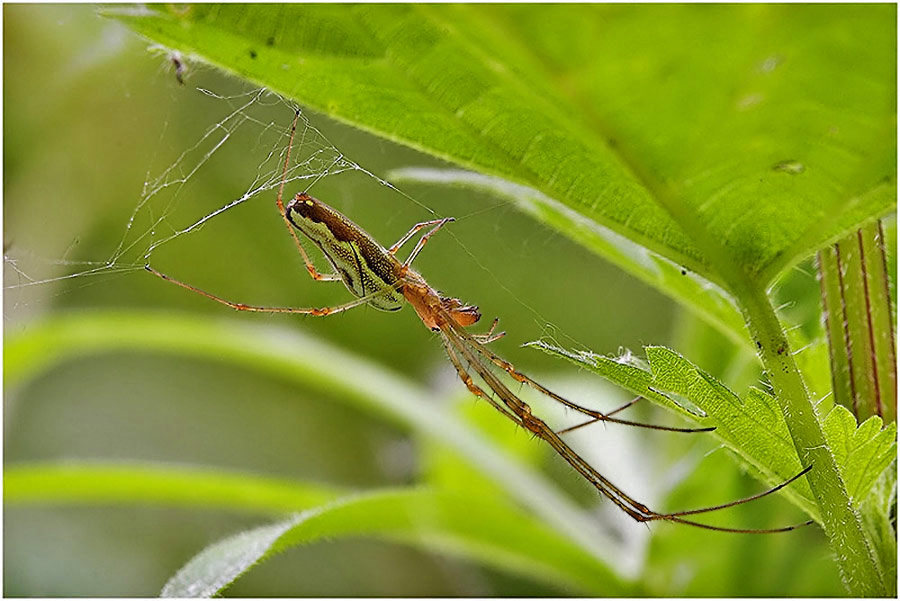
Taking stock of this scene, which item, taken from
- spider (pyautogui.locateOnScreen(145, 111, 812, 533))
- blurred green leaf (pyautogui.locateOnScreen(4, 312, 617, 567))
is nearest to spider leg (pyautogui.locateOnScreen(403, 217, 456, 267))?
spider (pyautogui.locateOnScreen(145, 111, 812, 533))

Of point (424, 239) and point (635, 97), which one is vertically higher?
point (424, 239)

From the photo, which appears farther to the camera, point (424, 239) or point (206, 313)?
point (206, 313)

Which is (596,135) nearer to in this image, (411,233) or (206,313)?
(411,233)

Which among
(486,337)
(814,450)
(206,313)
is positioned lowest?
(814,450)

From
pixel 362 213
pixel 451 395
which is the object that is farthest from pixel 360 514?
pixel 362 213

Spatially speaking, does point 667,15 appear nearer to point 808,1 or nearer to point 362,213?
point 808,1

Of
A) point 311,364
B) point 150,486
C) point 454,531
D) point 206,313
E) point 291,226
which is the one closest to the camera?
point 291,226

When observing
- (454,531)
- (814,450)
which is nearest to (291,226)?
(454,531)
